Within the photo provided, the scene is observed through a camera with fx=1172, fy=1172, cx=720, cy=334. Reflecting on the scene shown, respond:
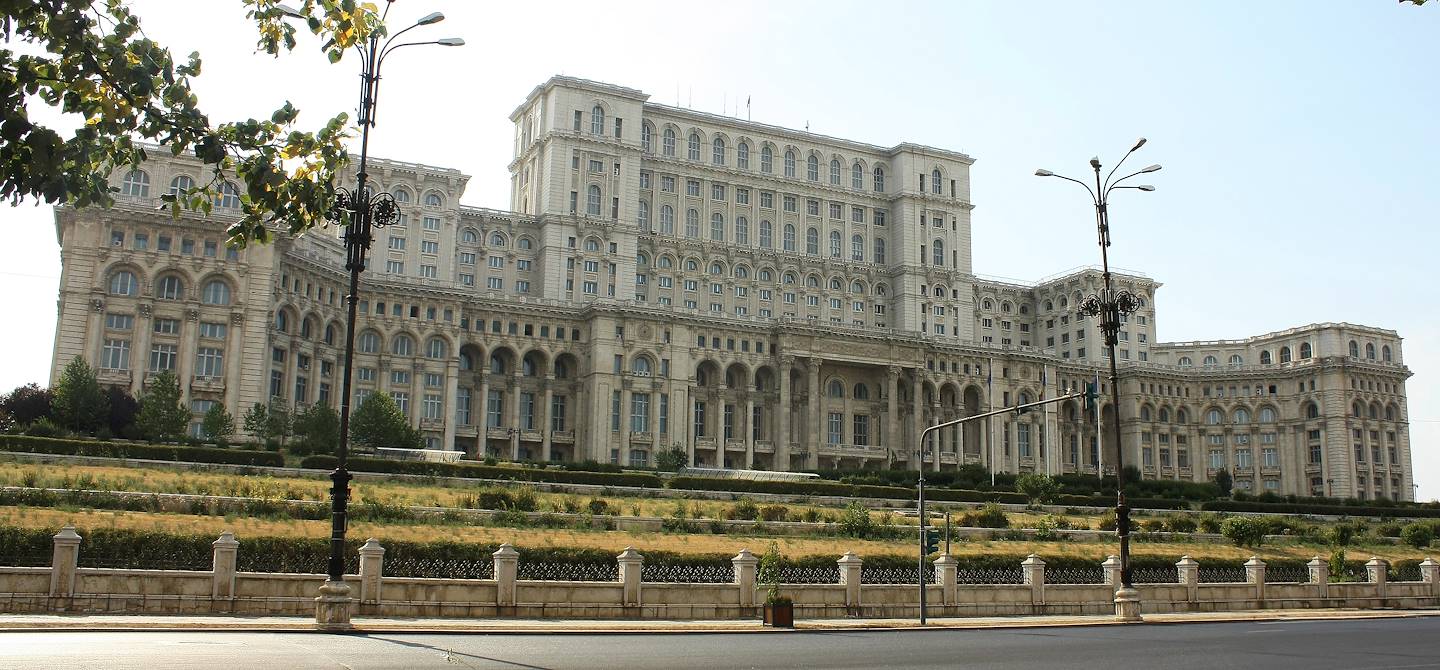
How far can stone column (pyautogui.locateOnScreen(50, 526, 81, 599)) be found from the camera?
87.7 ft

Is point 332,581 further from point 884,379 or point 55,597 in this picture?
point 884,379

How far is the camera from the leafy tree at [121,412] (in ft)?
228

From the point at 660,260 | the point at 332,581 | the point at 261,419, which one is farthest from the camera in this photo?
the point at 660,260

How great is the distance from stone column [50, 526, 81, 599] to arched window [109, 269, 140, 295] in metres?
57.0

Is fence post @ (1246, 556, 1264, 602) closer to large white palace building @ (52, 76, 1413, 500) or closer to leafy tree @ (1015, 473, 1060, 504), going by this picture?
leafy tree @ (1015, 473, 1060, 504)

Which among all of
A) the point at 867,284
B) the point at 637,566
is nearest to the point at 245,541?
the point at 637,566

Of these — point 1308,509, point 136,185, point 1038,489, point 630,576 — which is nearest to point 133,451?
point 136,185

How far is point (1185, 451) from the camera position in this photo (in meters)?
134

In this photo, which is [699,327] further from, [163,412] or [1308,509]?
[1308,509]

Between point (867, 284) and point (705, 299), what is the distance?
61.9 feet

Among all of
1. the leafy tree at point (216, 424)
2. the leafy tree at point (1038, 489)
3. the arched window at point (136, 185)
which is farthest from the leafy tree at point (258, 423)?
the leafy tree at point (1038, 489)

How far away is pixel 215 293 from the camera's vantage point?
265 ft

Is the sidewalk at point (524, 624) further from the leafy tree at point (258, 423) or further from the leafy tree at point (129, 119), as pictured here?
the leafy tree at point (258, 423)

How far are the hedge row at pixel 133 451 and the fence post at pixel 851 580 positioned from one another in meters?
35.6
